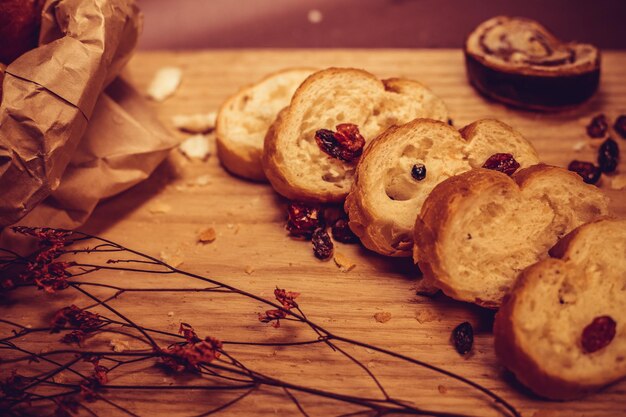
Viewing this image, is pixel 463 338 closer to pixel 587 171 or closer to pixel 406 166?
pixel 406 166

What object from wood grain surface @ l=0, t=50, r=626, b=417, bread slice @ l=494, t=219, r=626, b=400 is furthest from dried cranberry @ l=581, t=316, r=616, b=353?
wood grain surface @ l=0, t=50, r=626, b=417

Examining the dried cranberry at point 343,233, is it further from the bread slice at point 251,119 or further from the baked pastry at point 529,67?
the baked pastry at point 529,67

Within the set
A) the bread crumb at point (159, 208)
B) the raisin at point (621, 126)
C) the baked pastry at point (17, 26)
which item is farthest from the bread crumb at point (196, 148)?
the raisin at point (621, 126)

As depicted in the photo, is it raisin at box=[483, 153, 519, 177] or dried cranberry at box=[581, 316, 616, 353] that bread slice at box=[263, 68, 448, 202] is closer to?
raisin at box=[483, 153, 519, 177]

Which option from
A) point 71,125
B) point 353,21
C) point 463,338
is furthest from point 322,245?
point 353,21

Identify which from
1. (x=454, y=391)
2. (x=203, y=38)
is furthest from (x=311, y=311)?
(x=203, y=38)

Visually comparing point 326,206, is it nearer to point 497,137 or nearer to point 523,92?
point 497,137
